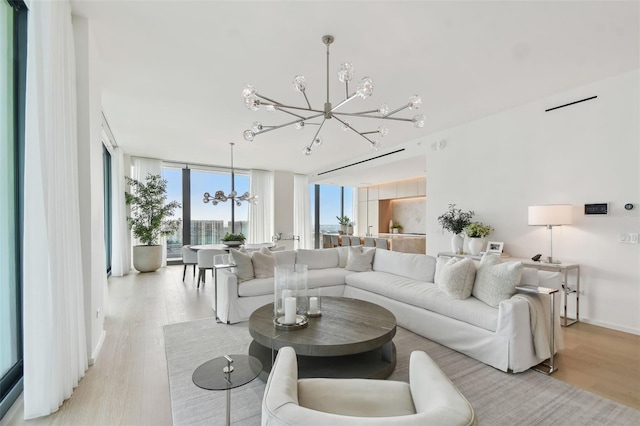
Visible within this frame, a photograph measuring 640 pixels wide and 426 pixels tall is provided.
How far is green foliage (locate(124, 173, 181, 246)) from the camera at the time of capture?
6.85 m

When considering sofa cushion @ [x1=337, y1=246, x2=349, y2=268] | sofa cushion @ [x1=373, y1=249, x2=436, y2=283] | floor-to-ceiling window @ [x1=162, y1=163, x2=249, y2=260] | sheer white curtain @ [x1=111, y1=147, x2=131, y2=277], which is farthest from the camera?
floor-to-ceiling window @ [x1=162, y1=163, x2=249, y2=260]

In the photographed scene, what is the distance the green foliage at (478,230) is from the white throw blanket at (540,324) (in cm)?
188

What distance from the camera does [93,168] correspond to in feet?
8.80

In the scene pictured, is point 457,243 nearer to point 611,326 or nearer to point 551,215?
point 551,215

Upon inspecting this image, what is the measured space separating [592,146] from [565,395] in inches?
119

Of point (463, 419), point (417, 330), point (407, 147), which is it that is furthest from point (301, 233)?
point (463, 419)

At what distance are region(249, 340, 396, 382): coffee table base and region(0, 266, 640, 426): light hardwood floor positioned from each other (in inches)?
28.8

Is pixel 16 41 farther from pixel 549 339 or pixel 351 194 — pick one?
pixel 351 194

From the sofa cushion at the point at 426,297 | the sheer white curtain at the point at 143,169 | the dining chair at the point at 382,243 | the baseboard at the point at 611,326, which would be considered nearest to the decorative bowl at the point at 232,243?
the sofa cushion at the point at 426,297

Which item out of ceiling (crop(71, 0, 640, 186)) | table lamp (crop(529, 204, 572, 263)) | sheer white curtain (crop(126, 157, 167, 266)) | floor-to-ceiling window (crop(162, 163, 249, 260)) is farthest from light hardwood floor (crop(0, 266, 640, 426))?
floor-to-ceiling window (crop(162, 163, 249, 260))

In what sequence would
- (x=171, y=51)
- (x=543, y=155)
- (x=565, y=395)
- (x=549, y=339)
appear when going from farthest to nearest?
(x=543, y=155) → (x=171, y=51) → (x=549, y=339) → (x=565, y=395)

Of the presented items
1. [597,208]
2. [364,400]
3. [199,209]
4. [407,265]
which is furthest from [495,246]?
[199,209]

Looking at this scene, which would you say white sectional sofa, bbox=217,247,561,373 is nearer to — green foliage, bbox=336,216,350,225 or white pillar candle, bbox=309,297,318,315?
white pillar candle, bbox=309,297,318,315

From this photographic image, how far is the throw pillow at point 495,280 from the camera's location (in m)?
2.64
